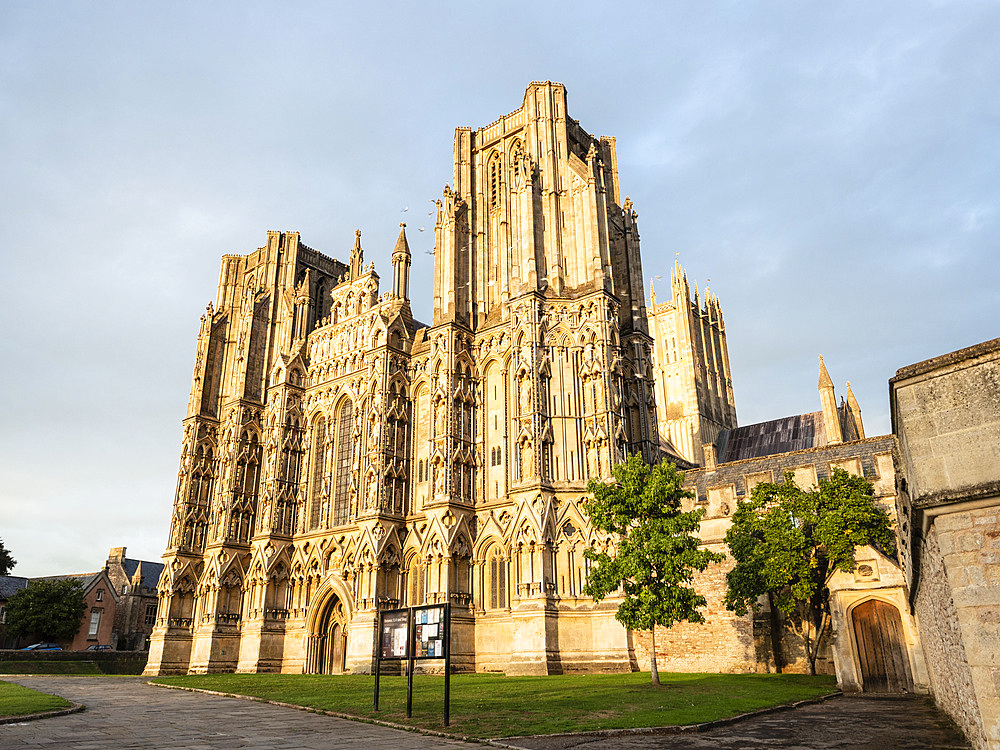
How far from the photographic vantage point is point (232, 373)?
165ft

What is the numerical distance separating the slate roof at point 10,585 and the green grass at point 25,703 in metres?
52.7

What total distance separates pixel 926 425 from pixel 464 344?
29114 mm

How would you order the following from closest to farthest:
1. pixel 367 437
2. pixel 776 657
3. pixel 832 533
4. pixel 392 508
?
pixel 832 533, pixel 776 657, pixel 392 508, pixel 367 437

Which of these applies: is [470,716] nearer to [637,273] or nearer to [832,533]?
[832,533]

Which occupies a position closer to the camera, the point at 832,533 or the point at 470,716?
the point at 470,716

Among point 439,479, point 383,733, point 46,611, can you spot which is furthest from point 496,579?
point 46,611

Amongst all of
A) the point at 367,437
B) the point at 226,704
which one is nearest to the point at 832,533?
the point at 226,704

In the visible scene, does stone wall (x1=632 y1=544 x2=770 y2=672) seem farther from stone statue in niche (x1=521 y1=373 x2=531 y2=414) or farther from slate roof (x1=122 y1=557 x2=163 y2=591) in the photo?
slate roof (x1=122 y1=557 x2=163 y2=591)

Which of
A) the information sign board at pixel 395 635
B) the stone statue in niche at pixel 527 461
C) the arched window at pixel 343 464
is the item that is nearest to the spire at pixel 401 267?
the arched window at pixel 343 464

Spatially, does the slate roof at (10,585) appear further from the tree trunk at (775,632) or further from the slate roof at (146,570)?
the tree trunk at (775,632)

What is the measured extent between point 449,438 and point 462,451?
96 centimetres

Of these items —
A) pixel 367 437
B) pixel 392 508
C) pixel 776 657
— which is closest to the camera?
pixel 776 657

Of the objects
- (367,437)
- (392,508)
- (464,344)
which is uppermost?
(464,344)

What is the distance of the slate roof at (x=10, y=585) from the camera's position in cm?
6425
